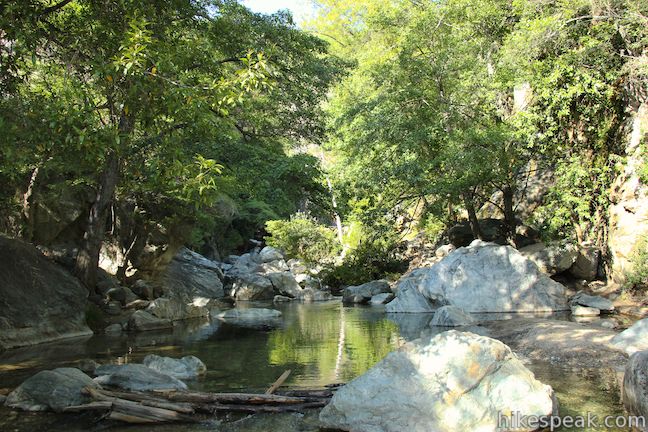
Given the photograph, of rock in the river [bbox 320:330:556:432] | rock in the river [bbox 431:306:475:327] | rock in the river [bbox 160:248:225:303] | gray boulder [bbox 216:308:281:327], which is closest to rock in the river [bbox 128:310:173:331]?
gray boulder [bbox 216:308:281:327]

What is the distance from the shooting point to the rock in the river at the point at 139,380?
7363 millimetres

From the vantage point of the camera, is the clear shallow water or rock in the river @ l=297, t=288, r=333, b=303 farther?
rock in the river @ l=297, t=288, r=333, b=303

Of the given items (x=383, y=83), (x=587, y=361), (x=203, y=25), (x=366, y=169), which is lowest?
(x=587, y=361)

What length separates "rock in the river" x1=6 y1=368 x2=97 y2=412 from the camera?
6617 millimetres

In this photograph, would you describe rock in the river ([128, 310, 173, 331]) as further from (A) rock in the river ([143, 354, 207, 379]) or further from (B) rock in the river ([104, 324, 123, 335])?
(A) rock in the river ([143, 354, 207, 379])

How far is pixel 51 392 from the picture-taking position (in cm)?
671

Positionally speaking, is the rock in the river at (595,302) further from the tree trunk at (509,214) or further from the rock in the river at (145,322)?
the rock in the river at (145,322)

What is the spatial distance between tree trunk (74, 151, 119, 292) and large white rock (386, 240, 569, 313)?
9.10 metres

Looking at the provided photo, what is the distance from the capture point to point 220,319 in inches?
674

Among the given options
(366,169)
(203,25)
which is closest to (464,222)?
(366,169)

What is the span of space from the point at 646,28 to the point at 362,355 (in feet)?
41.6

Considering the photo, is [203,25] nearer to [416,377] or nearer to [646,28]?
[416,377]

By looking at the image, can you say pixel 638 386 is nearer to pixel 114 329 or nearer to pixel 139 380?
pixel 139 380

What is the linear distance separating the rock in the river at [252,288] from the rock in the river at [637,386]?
19.1 m
